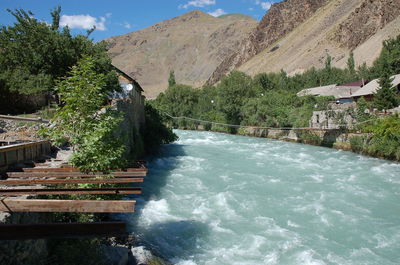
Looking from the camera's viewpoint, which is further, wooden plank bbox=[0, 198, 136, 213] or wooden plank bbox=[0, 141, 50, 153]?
wooden plank bbox=[0, 141, 50, 153]

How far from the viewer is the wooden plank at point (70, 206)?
407cm

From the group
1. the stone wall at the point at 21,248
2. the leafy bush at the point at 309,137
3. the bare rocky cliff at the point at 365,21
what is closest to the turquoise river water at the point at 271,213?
the stone wall at the point at 21,248

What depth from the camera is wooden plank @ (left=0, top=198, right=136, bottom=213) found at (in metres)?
4.07

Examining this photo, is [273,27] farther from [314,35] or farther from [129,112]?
[129,112]

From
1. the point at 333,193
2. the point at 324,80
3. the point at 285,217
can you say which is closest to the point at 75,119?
the point at 285,217

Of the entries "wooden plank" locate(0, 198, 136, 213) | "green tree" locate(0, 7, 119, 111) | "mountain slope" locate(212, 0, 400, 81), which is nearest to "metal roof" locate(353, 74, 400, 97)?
"green tree" locate(0, 7, 119, 111)

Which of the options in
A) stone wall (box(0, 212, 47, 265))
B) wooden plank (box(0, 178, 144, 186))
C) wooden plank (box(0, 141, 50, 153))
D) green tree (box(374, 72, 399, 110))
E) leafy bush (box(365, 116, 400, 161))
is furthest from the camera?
green tree (box(374, 72, 399, 110))

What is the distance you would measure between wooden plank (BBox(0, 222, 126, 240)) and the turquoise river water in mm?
4861

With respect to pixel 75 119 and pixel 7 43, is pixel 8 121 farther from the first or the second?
pixel 7 43

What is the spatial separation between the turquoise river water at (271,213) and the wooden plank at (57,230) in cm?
486

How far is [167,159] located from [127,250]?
14.8 metres

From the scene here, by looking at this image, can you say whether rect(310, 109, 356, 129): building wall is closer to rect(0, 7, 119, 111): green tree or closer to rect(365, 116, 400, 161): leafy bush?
rect(365, 116, 400, 161): leafy bush

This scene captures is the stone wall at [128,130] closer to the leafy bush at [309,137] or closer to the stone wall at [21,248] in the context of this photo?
the stone wall at [21,248]

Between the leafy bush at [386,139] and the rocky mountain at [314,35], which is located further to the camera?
the rocky mountain at [314,35]
